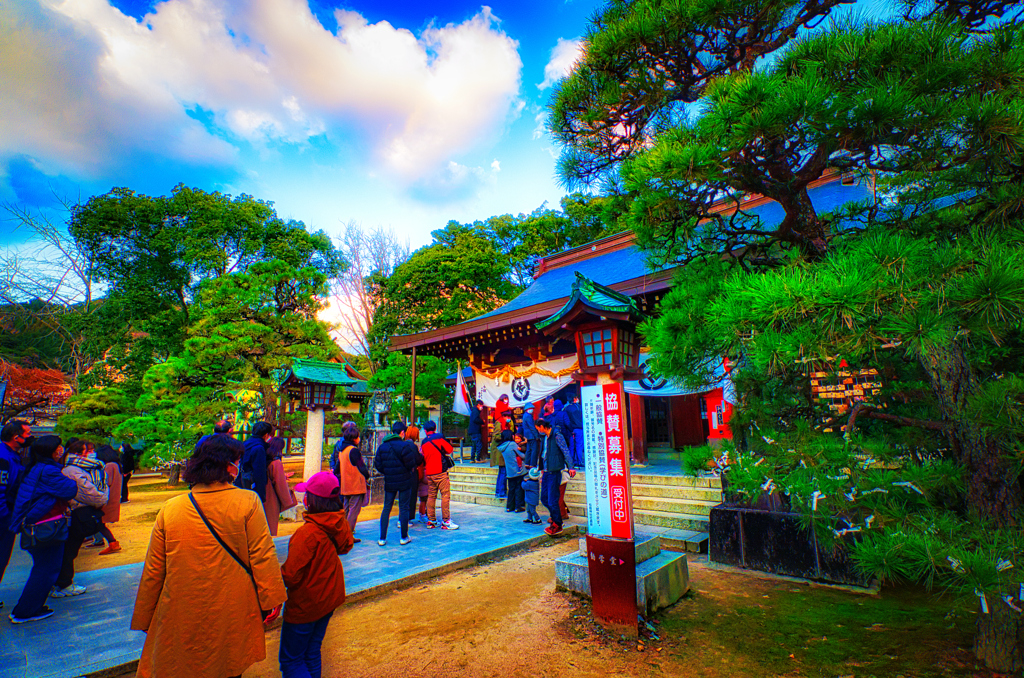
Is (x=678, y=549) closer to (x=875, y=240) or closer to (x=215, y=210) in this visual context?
(x=875, y=240)

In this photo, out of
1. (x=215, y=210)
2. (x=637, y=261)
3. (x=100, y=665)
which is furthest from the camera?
(x=215, y=210)

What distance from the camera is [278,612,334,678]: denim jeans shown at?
254 centimetres

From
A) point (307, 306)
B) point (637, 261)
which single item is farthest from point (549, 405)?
point (307, 306)

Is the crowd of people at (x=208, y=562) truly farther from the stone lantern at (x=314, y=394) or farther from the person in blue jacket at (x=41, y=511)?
the stone lantern at (x=314, y=394)

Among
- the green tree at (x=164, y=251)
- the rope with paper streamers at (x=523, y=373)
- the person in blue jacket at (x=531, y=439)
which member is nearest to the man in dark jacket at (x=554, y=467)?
the person in blue jacket at (x=531, y=439)

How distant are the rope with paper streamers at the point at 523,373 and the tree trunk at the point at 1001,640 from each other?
7.41 meters

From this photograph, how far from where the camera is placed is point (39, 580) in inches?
148

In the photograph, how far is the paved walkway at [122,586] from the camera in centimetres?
308

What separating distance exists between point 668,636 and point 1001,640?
2050 mm

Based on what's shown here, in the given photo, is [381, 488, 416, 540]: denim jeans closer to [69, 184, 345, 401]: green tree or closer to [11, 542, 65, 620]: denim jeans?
[11, 542, 65, 620]: denim jeans

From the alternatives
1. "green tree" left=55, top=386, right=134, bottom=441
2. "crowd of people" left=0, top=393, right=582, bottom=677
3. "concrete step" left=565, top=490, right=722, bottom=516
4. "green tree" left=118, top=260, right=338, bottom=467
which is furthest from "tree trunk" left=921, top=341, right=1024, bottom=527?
"green tree" left=55, top=386, right=134, bottom=441

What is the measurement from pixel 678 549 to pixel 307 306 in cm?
1408

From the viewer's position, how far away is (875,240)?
86.0 inches

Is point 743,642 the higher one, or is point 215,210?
point 215,210
